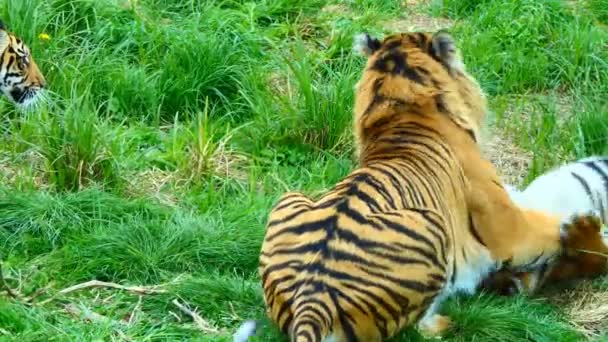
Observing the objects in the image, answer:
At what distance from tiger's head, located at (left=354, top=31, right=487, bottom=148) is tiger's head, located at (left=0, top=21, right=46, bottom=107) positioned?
229 cm

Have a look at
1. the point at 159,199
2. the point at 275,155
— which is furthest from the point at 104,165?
the point at 275,155

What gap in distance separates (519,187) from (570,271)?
1.12 metres

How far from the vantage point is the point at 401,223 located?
4453 millimetres

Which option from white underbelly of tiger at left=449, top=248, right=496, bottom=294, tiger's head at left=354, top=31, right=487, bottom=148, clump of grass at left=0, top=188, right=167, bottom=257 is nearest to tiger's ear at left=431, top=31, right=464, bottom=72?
tiger's head at left=354, top=31, right=487, bottom=148

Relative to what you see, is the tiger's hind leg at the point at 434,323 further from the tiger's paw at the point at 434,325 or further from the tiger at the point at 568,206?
the tiger at the point at 568,206

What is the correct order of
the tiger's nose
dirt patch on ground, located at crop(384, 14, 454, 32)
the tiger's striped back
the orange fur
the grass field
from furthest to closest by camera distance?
dirt patch on ground, located at crop(384, 14, 454, 32)
the tiger's nose
the orange fur
the grass field
the tiger's striped back

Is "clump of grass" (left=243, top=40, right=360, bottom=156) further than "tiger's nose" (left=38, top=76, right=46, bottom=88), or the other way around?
"tiger's nose" (left=38, top=76, right=46, bottom=88)

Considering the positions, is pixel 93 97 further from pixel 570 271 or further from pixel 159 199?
pixel 570 271

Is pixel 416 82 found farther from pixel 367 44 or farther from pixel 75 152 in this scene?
pixel 75 152

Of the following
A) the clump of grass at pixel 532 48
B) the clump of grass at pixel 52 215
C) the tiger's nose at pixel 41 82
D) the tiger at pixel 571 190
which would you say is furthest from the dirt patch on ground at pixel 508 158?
the tiger's nose at pixel 41 82

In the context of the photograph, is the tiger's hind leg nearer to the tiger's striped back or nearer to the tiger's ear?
the tiger's striped back

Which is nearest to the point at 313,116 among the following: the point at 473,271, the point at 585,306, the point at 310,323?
the point at 473,271

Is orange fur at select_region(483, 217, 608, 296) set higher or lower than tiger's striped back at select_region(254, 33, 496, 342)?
lower

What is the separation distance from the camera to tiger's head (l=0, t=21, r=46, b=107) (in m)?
6.96
